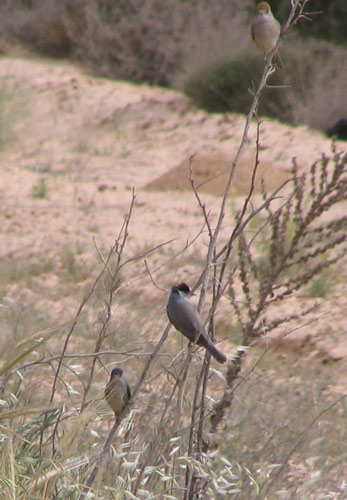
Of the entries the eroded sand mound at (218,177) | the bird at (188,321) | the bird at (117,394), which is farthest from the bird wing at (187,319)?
the eroded sand mound at (218,177)

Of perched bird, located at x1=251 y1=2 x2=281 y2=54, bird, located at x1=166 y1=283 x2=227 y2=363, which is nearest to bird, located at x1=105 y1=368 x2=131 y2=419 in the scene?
bird, located at x1=166 y1=283 x2=227 y2=363

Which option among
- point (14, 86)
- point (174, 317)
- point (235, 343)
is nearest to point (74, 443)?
point (174, 317)

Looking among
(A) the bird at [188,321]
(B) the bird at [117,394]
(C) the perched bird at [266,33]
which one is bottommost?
(B) the bird at [117,394]

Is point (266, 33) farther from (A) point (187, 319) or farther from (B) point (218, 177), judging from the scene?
(B) point (218, 177)

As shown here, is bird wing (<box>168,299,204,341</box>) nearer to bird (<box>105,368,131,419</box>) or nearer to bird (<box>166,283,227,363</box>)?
bird (<box>166,283,227,363</box>)

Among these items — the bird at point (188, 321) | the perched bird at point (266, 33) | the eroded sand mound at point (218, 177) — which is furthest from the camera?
the eroded sand mound at point (218, 177)

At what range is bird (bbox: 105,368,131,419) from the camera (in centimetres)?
215

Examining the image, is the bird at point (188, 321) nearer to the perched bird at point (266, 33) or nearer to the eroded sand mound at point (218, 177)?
the perched bird at point (266, 33)

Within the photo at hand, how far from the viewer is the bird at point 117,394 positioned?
215 centimetres

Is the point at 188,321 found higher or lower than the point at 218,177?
higher

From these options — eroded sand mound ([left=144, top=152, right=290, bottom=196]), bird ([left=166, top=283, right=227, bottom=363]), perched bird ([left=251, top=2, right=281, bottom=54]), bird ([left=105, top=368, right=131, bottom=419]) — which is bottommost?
eroded sand mound ([left=144, top=152, right=290, bottom=196])

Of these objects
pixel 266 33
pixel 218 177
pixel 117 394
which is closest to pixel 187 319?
pixel 117 394

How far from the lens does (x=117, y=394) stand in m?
Answer: 2.16

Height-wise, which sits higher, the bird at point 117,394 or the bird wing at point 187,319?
the bird wing at point 187,319
